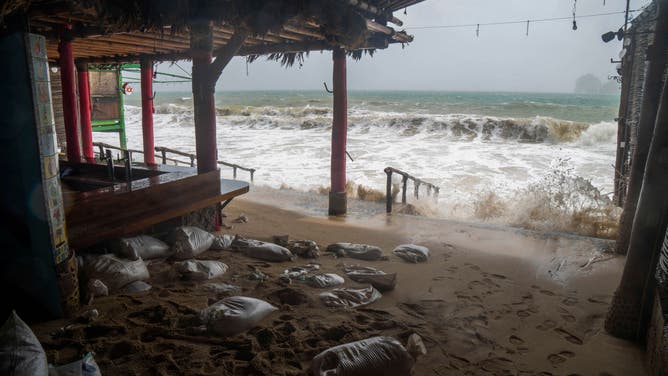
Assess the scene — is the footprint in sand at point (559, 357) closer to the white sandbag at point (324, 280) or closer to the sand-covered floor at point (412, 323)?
the sand-covered floor at point (412, 323)

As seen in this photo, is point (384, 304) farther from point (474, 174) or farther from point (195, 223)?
point (474, 174)

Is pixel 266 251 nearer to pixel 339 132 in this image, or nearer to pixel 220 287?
pixel 220 287

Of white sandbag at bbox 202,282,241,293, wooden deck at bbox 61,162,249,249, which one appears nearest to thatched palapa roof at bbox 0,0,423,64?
wooden deck at bbox 61,162,249,249

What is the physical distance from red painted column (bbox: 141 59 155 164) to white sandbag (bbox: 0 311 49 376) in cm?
865

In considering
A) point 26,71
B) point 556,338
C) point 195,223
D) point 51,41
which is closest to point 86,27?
point 51,41

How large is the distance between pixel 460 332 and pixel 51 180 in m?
→ 3.06

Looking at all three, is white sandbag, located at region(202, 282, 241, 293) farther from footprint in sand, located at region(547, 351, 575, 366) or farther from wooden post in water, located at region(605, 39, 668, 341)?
wooden post in water, located at region(605, 39, 668, 341)

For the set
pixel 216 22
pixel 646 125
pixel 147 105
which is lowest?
pixel 646 125

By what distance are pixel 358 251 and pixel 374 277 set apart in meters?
1.02

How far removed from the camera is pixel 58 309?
3.05m

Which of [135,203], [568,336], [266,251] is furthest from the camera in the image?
[266,251]

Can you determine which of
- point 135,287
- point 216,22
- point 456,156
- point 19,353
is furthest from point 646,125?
point 456,156

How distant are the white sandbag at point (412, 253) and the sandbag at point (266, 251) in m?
1.27

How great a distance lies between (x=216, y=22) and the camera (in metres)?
5.02
